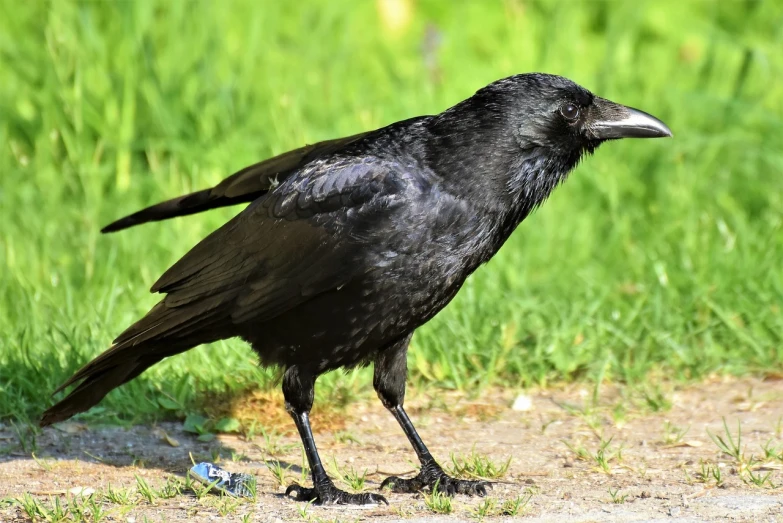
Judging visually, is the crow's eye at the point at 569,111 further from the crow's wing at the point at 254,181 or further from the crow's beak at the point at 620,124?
the crow's wing at the point at 254,181

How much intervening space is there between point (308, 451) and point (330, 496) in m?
0.22

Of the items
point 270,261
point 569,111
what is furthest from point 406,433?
point 569,111

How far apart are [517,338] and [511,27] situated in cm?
335

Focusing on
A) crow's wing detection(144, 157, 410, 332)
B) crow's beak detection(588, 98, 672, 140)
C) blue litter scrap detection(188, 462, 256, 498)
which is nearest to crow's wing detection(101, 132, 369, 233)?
crow's wing detection(144, 157, 410, 332)

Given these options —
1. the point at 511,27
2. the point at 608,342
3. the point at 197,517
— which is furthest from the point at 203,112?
the point at 197,517

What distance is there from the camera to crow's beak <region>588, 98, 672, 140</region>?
415 centimetres

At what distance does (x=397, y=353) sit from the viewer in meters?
4.29

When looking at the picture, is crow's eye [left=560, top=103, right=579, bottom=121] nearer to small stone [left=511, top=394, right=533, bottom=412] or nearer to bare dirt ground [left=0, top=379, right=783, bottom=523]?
bare dirt ground [left=0, top=379, right=783, bottom=523]

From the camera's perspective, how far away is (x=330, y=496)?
13.0ft

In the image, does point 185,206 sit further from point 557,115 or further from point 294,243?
point 557,115

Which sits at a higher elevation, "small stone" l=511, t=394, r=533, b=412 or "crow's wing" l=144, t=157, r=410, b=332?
"crow's wing" l=144, t=157, r=410, b=332

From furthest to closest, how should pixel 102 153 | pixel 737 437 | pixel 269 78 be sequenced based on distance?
1. pixel 269 78
2. pixel 102 153
3. pixel 737 437

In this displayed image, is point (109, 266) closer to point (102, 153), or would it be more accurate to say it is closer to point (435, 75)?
point (102, 153)

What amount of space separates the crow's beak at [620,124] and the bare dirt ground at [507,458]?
43.6 inches
